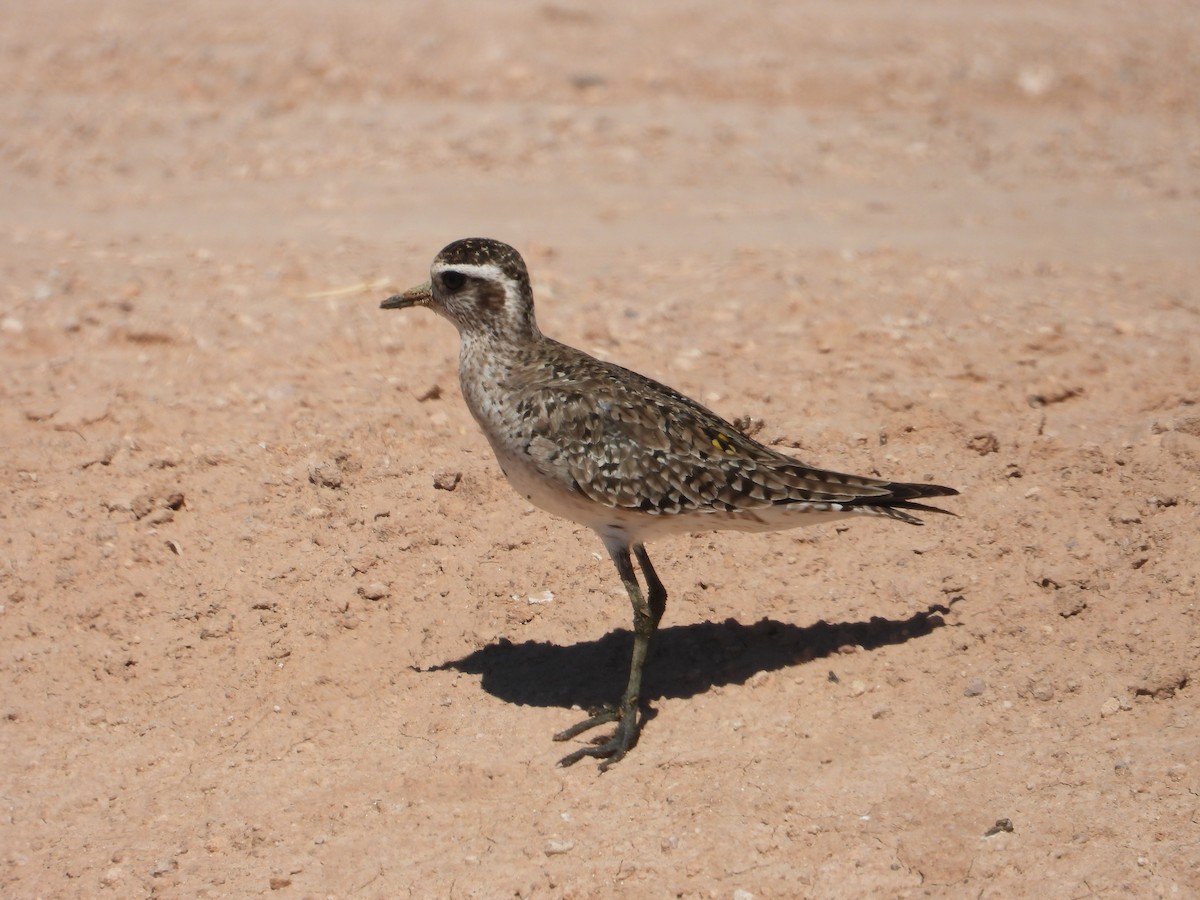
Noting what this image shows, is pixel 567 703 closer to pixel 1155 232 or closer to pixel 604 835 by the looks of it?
pixel 604 835

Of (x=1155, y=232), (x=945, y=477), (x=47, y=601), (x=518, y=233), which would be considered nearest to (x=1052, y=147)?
(x=1155, y=232)

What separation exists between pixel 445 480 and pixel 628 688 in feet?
6.34

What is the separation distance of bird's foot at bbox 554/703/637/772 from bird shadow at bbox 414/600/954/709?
0.85ft

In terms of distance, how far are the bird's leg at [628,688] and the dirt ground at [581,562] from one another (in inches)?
4.6

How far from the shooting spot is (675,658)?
756 cm

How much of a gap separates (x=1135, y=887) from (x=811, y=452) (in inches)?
131

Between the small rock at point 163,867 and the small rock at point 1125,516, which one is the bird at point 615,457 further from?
the small rock at point 163,867

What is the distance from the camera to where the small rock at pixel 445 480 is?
27.1 ft

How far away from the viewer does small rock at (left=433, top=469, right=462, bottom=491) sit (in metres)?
8.26

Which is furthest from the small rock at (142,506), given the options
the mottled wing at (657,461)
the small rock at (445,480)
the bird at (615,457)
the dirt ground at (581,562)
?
the mottled wing at (657,461)

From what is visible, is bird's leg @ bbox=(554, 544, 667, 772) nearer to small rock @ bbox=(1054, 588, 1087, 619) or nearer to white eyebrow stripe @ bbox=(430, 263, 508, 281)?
white eyebrow stripe @ bbox=(430, 263, 508, 281)

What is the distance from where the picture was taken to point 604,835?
6383 millimetres

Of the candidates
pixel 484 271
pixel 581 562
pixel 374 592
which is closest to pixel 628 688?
pixel 581 562

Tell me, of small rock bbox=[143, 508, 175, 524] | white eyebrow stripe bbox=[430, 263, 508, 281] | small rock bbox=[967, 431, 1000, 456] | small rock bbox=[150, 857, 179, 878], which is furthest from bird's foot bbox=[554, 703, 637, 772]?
small rock bbox=[967, 431, 1000, 456]
